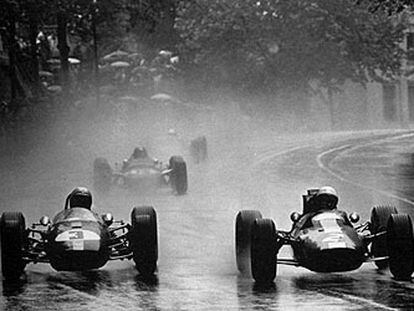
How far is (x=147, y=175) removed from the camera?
30.8m

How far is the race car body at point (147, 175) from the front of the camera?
30.8 meters

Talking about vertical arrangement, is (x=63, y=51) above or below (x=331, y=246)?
above

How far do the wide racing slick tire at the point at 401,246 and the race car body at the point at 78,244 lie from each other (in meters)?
→ 2.98

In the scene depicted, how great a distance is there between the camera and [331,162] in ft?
143

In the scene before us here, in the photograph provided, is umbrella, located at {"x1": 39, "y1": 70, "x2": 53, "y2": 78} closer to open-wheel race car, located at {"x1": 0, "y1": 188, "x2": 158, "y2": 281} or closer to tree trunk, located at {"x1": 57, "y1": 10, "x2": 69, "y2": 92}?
tree trunk, located at {"x1": 57, "y1": 10, "x2": 69, "y2": 92}

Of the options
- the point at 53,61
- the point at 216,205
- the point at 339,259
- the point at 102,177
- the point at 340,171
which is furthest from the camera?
the point at 53,61

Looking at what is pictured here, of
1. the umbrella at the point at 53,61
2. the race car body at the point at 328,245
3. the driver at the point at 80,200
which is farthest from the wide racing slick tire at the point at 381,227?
the umbrella at the point at 53,61

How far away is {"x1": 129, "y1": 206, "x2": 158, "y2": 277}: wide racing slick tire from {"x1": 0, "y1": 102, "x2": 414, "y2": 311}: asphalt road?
21 cm

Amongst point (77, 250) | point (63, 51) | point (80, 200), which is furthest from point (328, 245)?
point (63, 51)

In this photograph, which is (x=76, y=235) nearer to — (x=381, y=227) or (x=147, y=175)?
(x=381, y=227)

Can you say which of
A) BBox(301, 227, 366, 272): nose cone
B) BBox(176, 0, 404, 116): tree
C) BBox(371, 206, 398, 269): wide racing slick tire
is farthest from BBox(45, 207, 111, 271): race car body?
BBox(176, 0, 404, 116): tree

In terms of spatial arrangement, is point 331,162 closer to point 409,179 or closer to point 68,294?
point 409,179

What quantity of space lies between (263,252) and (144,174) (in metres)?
15.8

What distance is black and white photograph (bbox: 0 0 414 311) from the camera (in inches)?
599
